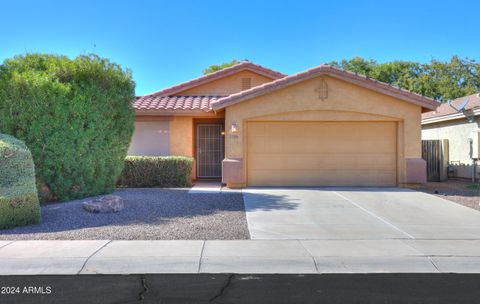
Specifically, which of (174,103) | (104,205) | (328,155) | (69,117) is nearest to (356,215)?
(328,155)

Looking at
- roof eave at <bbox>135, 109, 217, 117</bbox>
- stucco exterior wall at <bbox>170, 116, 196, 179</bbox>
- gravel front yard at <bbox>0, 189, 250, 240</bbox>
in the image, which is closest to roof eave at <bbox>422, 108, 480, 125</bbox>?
roof eave at <bbox>135, 109, 217, 117</bbox>

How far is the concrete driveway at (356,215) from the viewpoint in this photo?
8055 millimetres

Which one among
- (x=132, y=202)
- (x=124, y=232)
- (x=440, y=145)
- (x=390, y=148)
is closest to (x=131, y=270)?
(x=124, y=232)

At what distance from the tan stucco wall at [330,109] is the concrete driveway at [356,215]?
1792 mm

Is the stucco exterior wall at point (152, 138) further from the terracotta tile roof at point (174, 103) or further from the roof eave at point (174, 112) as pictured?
the terracotta tile roof at point (174, 103)

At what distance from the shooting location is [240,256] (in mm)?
6508

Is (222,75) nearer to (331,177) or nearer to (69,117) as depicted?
(331,177)

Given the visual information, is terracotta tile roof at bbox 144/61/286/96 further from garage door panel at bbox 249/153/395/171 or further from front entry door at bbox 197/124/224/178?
garage door panel at bbox 249/153/395/171

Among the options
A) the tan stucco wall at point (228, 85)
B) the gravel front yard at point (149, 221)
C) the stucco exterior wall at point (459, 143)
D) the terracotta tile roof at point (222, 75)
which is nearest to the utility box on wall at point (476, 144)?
the stucco exterior wall at point (459, 143)

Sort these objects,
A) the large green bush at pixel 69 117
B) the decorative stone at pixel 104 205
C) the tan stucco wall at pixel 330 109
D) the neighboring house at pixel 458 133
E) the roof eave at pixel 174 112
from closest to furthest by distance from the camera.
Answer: the decorative stone at pixel 104 205 → the large green bush at pixel 69 117 → the tan stucco wall at pixel 330 109 → the roof eave at pixel 174 112 → the neighboring house at pixel 458 133

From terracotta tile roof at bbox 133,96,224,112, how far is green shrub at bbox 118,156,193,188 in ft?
7.60

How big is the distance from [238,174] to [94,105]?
5.13m
